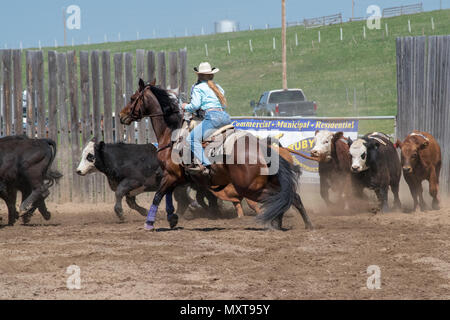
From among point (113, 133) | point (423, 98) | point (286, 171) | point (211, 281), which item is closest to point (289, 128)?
point (423, 98)

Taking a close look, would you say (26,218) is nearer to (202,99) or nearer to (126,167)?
(126,167)

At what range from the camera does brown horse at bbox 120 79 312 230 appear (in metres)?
9.91

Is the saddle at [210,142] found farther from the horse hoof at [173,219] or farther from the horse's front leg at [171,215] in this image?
the horse hoof at [173,219]

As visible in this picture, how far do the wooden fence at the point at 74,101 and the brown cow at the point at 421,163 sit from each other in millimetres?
5227

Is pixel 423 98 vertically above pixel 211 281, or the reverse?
pixel 423 98

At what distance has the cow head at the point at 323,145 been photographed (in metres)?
13.0

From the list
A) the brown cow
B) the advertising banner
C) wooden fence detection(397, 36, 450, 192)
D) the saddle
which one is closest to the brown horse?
the saddle

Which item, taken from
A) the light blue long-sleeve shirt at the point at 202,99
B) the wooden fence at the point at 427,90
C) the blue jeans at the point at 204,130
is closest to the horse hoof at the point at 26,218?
→ the blue jeans at the point at 204,130

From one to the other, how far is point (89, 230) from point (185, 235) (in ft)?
5.82

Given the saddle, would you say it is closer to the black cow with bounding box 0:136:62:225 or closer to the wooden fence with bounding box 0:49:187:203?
the black cow with bounding box 0:136:62:225

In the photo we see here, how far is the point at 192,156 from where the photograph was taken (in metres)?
10.6

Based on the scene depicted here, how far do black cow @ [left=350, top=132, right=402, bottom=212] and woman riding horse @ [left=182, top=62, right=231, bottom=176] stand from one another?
10.6ft

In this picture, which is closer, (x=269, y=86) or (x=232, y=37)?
(x=269, y=86)

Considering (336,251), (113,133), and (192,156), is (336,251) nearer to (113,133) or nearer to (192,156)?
(192,156)
